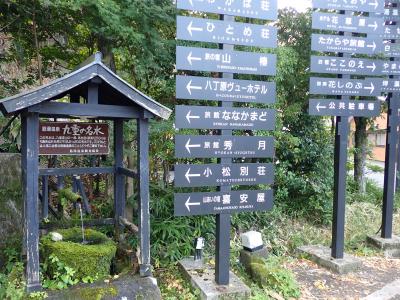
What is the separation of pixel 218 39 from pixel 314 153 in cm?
476

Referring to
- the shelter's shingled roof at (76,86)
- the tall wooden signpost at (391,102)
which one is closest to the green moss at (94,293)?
the shelter's shingled roof at (76,86)

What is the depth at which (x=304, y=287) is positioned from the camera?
5.16 m

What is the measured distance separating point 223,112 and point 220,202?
1.19 metres

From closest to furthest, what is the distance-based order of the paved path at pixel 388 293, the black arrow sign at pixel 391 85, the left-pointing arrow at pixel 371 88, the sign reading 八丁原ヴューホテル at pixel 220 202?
the sign reading 八丁原ヴューホテル at pixel 220 202 < the paved path at pixel 388 293 < the left-pointing arrow at pixel 371 88 < the black arrow sign at pixel 391 85

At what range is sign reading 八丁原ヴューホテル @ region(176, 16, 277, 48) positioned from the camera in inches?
171

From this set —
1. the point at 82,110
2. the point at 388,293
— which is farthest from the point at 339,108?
the point at 82,110

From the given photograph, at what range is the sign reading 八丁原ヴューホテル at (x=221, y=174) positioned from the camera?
4430 millimetres

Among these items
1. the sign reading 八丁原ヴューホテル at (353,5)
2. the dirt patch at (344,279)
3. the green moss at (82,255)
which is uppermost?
the sign reading 八丁原ヴューホテル at (353,5)

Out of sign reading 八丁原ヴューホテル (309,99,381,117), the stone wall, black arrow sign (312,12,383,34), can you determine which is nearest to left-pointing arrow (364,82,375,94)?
sign reading 八丁原ヴューホテル (309,99,381,117)

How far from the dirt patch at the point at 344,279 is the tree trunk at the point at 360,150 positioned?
4133 mm

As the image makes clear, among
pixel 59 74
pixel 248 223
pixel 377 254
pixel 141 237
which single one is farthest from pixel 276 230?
pixel 59 74

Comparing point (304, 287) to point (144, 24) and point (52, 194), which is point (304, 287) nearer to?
point (144, 24)

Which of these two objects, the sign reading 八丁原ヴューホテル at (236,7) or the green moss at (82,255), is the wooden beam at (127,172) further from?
the sign reading 八丁原ヴューホテル at (236,7)

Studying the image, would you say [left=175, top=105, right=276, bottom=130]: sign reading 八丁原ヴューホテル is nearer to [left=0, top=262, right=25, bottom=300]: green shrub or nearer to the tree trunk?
[left=0, top=262, right=25, bottom=300]: green shrub
